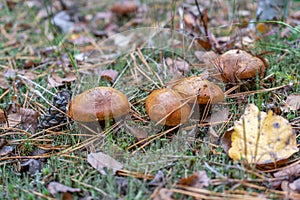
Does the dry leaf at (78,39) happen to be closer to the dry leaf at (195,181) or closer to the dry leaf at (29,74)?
the dry leaf at (29,74)

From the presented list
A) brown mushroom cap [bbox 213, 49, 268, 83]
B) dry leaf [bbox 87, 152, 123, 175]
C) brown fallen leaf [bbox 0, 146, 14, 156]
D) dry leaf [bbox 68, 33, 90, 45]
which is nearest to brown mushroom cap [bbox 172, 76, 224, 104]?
brown mushroom cap [bbox 213, 49, 268, 83]

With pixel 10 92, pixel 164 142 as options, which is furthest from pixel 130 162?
pixel 10 92

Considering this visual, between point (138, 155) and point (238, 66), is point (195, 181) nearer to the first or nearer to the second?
point (138, 155)

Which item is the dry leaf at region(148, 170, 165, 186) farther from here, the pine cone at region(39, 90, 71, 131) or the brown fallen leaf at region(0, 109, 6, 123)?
the brown fallen leaf at region(0, 109, 6, 123)

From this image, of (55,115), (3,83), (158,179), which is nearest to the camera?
(158,179)

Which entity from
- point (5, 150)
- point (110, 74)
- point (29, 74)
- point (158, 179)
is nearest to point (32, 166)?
point (5, 150)

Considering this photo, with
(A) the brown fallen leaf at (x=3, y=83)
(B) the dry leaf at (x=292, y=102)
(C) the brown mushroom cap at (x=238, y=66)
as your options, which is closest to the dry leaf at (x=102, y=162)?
(C) the brown mushroom cap at (x=238, y=66)
